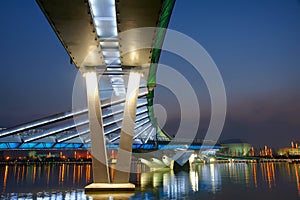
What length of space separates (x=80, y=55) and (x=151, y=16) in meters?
4.56

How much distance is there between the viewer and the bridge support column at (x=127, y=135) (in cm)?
1279

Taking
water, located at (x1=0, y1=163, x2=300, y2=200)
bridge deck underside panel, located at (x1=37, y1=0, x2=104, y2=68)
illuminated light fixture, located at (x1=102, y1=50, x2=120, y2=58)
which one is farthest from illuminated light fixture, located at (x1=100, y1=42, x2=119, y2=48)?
Result: water, located at (x1=0, y1=163, x2=300, y2=200)

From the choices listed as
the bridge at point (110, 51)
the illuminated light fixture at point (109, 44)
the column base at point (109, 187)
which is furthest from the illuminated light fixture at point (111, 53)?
the column base at point (109, 187)

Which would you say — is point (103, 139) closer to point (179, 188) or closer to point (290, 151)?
point (179, 188)

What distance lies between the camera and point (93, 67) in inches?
531

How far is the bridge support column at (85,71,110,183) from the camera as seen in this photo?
505 inches

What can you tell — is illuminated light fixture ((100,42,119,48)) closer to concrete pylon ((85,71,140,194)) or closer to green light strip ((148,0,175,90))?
green light strip ((148,0,175,90))

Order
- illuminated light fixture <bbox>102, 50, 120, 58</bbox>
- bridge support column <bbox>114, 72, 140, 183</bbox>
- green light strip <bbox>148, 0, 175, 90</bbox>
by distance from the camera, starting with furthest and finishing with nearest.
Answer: bridge support column <bbox>114, 72, 140, 183</bbox> → illuminated light fixture <bbox>102, 50, 120, 58</bbox> → green light strip <bbox>148, 0, 175, 90</bbox>

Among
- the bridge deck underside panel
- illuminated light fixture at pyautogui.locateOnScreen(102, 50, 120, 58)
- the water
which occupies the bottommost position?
the water

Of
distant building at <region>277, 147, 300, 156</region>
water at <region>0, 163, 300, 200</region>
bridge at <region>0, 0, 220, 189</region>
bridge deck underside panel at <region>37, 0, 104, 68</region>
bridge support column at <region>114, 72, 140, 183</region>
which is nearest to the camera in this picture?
bridge deck underside panel at <region>37, 0, 104, 68</region>

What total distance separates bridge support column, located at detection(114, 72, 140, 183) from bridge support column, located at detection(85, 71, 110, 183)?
2.00ft

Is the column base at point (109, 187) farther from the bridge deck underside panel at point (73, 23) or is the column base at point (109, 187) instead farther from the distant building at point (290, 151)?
the distant building at point (290, 151)

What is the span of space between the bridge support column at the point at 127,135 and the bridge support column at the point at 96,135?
2.00 ft

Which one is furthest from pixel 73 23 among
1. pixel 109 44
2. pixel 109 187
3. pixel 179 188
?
pixel 179 188
